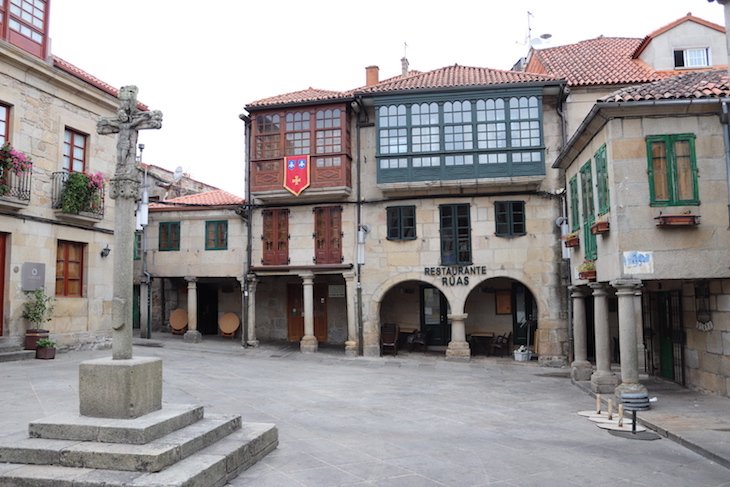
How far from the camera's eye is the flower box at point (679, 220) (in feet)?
34.4

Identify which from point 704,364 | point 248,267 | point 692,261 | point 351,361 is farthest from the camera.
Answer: point 248,267

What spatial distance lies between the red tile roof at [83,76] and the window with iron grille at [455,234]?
33.1ft

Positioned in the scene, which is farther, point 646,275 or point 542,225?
point 542,225

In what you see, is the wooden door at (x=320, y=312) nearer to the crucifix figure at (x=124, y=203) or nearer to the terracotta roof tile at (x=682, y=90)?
the terracotta roof tile at (x=682, y=90)

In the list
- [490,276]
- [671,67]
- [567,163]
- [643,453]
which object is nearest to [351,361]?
[490,276]

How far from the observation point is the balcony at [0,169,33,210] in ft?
46.4

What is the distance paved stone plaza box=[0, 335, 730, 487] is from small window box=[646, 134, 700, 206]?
12.6 feet

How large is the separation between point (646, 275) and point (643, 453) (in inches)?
158

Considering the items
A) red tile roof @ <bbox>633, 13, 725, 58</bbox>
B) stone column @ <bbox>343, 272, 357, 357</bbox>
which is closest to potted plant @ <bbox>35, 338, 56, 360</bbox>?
stone column @ <bbox>343, 272, 357, 357</bbox>

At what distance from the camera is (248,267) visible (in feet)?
71.4

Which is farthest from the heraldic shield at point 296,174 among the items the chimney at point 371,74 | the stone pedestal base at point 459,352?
the stone pedestal base at point 459,352

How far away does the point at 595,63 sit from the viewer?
20922mm

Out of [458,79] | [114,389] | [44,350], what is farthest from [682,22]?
[44,350]

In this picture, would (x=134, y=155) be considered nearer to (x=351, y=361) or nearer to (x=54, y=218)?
(x=54, y=218)
